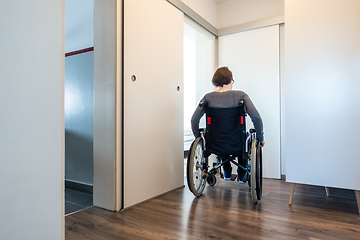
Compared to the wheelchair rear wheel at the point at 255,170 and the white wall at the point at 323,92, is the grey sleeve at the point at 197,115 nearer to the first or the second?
the wheelchair rear wheel at the point at 255,170

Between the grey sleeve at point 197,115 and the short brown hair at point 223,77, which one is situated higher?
the short brown hair at point 223,77

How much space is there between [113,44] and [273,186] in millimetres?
2169

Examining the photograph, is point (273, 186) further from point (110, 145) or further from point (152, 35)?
A: point (152, 35)

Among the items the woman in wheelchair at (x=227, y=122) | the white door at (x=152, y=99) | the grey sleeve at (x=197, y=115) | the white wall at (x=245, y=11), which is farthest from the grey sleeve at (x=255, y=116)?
the white wall at (x=245, y=11)

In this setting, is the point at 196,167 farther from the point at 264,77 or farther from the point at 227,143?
the point at 264,77

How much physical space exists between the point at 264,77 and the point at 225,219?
2006 mm

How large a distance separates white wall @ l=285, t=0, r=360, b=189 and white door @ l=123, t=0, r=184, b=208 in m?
1.07

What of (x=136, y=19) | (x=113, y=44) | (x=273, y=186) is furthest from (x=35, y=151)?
(x=273, y=186)

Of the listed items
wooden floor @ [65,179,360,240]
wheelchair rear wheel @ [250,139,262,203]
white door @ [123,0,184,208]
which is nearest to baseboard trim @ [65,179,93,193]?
wooden floor @ [65,179,360,240]

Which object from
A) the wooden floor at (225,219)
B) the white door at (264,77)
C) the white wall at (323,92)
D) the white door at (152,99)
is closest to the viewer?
the wooden floor at (225,219)

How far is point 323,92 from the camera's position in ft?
6.39

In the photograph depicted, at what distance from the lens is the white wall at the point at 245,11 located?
314 cm

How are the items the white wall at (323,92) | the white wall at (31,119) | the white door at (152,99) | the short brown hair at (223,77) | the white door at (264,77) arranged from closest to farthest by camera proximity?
the white wall at (31,119) < the white wall at (323,92) < the white door at (152,99) < the short brown hair at (223,77) < the white door at (264,77)

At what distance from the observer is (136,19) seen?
2033 mm
